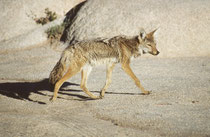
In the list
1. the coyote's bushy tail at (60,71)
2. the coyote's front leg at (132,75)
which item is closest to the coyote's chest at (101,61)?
the coyote's front leg at (132,75)

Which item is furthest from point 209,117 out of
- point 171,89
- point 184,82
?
point 184,82

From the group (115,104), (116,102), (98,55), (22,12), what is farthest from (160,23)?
(22,12)

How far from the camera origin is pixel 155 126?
450 centimetres

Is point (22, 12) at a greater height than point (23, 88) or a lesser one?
greater

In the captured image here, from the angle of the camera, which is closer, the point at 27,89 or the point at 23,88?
the point at 27,89

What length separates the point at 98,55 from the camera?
22.1 ft

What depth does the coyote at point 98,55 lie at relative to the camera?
6.37 meters

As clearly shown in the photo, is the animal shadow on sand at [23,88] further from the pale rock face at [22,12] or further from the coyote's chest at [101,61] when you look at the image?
the pale rock face at [22,12]

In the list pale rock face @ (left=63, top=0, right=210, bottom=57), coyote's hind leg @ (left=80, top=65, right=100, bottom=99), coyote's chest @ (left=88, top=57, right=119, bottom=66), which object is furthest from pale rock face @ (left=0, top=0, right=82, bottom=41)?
coyote's chest @ (left=88, top=57, right=119, bottom=66)

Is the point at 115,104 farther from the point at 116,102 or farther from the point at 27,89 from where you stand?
the point at 27,89

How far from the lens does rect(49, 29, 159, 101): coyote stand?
6371 mm

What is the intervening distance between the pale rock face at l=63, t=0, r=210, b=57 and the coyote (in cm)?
504

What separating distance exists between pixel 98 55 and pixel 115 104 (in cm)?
143

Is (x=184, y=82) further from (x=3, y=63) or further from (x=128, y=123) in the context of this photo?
(x=3, y=63)
